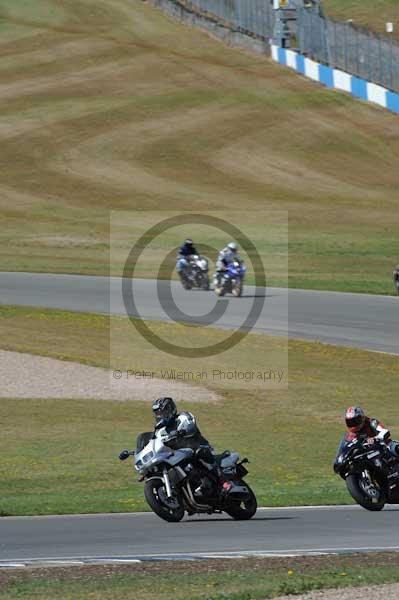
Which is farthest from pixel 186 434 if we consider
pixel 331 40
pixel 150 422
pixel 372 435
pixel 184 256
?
pixel 331 40

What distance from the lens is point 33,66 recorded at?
269ft

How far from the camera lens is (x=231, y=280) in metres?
40.6

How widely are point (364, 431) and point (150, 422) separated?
8.29 metres

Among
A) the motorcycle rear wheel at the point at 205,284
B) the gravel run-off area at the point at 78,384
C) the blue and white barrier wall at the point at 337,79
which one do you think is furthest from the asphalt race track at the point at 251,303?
the blue and white barrier wall at the point at 337,79

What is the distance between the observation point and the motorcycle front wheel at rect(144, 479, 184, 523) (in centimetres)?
1554

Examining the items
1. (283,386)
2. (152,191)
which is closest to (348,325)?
(283,386)

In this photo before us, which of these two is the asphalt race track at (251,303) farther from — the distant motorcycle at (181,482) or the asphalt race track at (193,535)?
the distant motorcycle at (181,482)

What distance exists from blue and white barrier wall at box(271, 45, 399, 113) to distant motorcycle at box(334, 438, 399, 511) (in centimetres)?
5643

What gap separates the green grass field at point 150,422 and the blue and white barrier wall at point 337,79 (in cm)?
3973

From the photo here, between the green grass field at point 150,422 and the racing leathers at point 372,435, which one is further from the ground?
the racing leathers at point 372,435

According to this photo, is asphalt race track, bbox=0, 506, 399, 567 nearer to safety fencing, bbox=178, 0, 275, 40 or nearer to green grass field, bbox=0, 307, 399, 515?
green grass field, bbox=0, 307, 399, 515

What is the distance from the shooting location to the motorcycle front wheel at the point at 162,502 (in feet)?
51.0

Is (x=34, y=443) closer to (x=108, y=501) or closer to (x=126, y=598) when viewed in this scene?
(x=108, y=501)

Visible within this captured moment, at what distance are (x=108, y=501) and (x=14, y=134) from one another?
187 ft
